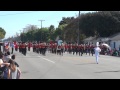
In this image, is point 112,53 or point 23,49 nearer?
point 23,49

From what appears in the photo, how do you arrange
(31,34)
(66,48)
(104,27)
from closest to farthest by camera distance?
(66,48) < (104,27) < (31,34)

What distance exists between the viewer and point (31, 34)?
14212 cm

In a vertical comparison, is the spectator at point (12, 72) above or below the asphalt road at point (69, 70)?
above

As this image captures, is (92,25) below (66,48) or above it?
above

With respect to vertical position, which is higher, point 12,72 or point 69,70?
point 12,72

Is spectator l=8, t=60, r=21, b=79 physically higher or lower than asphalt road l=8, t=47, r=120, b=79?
higher

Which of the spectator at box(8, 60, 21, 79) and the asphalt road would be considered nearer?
the spectator at box(8, 60, 21, 79)

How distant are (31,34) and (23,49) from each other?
329 feet

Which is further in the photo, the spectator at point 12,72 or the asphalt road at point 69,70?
the asphalt road at point 69,70

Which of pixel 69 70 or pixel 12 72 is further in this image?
pixel 69 70
